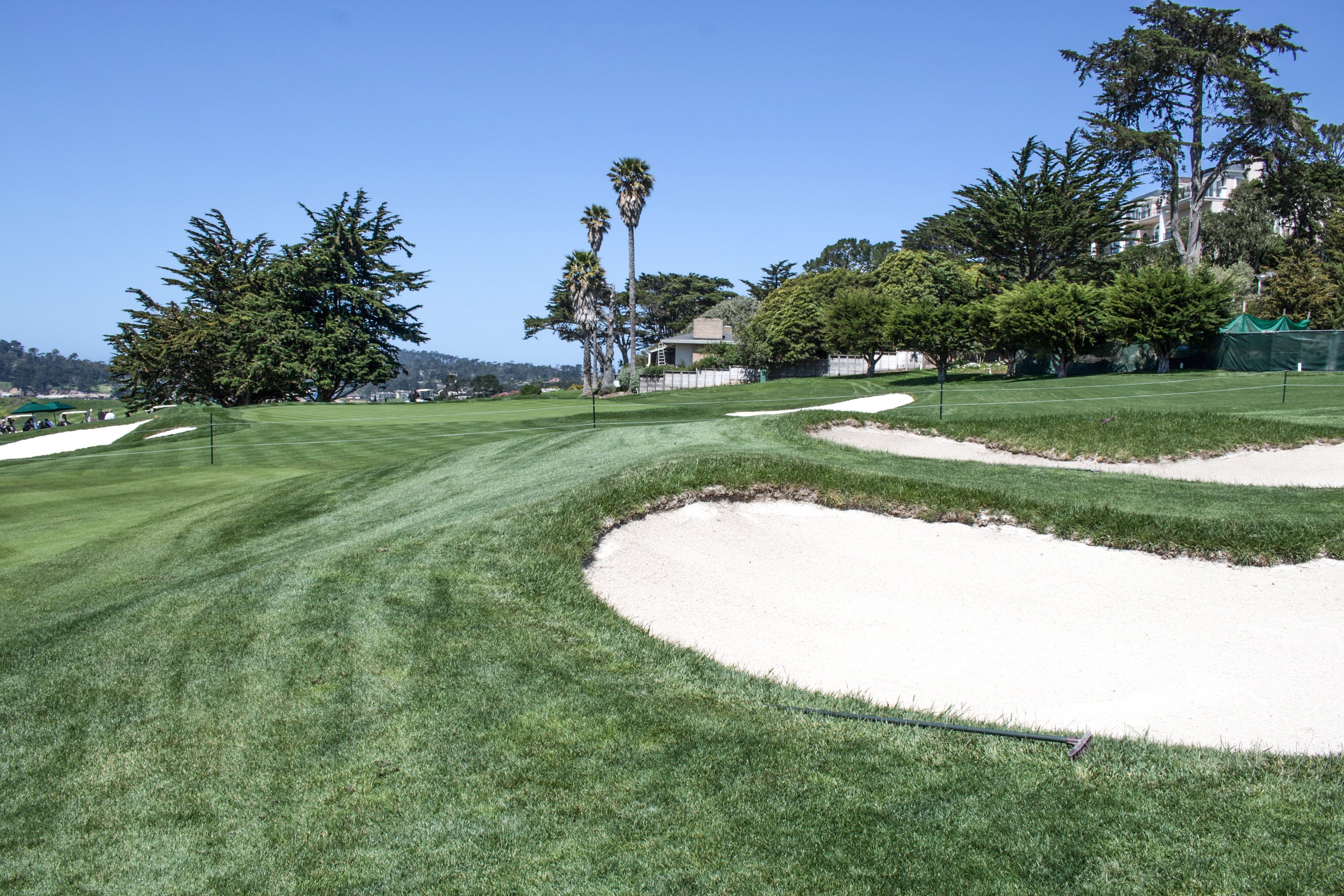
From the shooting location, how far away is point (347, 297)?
181 ft

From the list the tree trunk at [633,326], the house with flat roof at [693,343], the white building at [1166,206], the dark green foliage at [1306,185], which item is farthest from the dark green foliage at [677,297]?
the dark green foliage at [1306,185]

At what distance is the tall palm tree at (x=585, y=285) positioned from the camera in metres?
A: 69.2

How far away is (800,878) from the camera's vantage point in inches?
143

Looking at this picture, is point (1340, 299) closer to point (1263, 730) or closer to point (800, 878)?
point (1263, 730)

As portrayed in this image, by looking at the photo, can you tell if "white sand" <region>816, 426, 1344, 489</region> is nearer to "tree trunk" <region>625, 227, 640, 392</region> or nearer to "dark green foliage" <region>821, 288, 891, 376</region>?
"dark green foliage" <region>821, 288, 891, 376</region>

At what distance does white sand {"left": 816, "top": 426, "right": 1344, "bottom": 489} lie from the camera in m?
14.0

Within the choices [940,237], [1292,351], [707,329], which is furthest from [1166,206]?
[1292,351]

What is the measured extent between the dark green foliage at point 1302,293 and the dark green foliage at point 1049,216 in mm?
10095

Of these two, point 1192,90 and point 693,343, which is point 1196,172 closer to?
point 1192,90

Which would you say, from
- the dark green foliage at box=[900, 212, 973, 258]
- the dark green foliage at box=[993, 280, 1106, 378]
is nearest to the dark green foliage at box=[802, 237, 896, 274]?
the dark green foliage at box=[900, 212, 973, 258]

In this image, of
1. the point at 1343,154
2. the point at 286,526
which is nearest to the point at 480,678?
the point at 286,526

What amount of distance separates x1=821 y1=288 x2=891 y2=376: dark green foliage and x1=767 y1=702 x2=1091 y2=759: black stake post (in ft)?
147

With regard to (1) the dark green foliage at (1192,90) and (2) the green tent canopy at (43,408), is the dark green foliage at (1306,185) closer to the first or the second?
(1) the dark green foliage at (1192,90)

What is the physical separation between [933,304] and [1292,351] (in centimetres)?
1695
